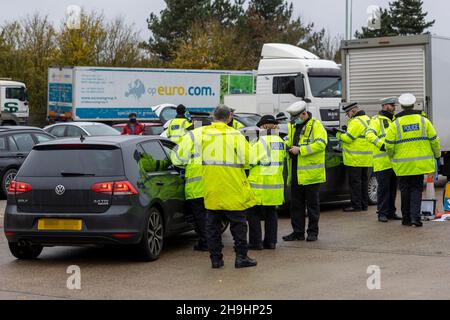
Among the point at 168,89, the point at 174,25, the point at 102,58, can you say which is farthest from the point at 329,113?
the point at 174,25

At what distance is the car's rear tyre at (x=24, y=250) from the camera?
35.1 feet

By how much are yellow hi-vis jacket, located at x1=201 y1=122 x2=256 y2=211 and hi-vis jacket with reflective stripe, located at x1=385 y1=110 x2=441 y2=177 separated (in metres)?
4.05

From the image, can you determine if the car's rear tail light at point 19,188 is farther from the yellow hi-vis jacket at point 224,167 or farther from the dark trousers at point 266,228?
the dark trousers at point 266,228

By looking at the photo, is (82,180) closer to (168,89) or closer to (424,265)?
(424,265)

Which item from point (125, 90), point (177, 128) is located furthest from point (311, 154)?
point (125, 90)

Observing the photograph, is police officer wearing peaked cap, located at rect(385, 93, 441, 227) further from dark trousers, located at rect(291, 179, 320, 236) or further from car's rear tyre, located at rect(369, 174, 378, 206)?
car's rear tyre, located at rect(369, 174, 378, 206)

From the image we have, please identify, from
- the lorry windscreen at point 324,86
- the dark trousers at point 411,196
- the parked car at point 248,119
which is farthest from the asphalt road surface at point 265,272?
the lorry windscreen at point 324,86

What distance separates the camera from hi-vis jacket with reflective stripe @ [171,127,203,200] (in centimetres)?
1025

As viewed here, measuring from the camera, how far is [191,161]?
34.5 feet

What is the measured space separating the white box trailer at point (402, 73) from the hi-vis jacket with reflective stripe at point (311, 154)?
6803 mm

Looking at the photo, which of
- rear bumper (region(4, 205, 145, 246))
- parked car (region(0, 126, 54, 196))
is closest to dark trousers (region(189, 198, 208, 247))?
rear bumper (region(4, 205, 145, 246))

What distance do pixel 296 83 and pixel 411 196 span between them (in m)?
14.1

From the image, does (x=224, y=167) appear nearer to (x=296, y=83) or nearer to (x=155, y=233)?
(x=155, y=233)

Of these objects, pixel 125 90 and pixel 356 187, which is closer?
pixel 356 187
